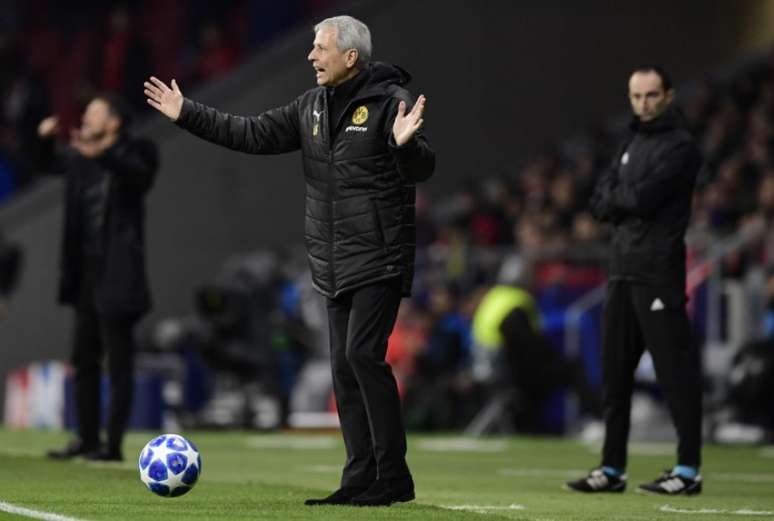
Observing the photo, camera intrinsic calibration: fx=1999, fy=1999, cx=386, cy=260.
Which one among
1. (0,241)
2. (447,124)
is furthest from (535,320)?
(447,124)

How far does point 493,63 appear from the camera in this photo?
2828 cm

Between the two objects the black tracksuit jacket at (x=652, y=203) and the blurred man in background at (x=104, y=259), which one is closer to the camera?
the black tracksuit jacket at (x=652, y=203)

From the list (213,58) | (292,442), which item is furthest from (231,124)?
(213,58)

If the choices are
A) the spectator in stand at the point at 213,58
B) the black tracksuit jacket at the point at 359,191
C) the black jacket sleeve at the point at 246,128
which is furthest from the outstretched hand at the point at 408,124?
the spectator in stand at the point at 213,58

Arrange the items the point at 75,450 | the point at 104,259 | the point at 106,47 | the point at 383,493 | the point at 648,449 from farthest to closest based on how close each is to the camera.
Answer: the point at 106,47, the point at 648,449, the point at 75,450, the point at 104,259, the point at 383,493

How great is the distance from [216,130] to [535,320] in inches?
446

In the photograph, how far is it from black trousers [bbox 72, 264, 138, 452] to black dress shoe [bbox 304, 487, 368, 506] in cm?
395

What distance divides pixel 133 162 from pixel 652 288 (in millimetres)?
3630

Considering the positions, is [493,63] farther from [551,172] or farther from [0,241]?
[0,241]

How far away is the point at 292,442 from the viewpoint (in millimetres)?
18156

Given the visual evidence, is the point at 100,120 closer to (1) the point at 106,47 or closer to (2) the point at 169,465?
(2) the point at 169,465

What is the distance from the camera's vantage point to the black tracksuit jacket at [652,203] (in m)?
11.2

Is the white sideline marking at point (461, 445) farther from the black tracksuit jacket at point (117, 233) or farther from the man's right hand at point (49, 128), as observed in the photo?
the man's right hand at point (49, 128)

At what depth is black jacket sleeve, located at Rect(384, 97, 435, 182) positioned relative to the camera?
880 centimetres
